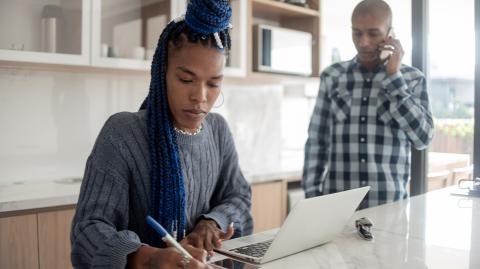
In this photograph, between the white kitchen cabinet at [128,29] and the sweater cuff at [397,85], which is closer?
the sweater cuff at [397,85]

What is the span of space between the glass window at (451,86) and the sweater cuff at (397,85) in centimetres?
102

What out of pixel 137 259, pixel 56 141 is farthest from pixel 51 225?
pixel 137 259

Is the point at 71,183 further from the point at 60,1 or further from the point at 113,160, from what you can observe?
the point at 113,160

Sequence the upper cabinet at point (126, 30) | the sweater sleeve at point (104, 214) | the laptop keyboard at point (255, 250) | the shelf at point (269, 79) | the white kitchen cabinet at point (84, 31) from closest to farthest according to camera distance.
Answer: the sweater sleeve at point (104, 214), the laptop keyboard at point (255, 250), the white kitchen cabinet at point (84, 31), the upper cabinet at point (126, 30), the shelf at point (269, 79)

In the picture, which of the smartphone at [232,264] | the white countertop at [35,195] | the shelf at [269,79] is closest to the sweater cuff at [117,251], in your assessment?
the smartphone at [232,264]

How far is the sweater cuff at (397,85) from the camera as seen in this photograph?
6.12 ft

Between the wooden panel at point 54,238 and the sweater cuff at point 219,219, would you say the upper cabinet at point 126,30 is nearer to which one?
the wooden panel at point 54,238

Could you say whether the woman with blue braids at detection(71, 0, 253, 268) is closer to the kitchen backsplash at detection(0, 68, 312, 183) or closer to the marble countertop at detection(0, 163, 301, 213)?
the marble countertop at detection(0, 163, 301, 213)

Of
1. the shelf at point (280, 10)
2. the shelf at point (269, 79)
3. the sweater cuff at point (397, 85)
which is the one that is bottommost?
the sweater cuff at point (397, 85)

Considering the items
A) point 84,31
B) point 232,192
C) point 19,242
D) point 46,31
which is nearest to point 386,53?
point 232,192

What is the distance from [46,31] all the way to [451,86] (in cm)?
222

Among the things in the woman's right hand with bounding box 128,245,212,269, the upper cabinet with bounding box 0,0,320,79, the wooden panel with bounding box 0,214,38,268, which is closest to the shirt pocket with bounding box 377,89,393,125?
the upper cabinet with bounding box 0,0,320,79

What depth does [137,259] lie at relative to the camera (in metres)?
0.90

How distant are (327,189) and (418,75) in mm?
593
